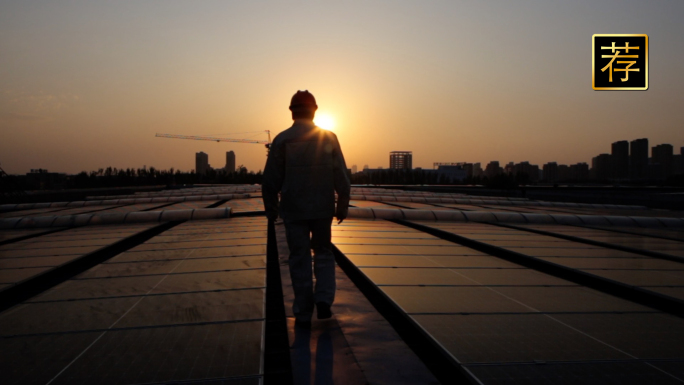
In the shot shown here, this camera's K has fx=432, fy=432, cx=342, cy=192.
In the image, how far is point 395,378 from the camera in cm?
305

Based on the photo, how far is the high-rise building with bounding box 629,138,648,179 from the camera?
538 ft

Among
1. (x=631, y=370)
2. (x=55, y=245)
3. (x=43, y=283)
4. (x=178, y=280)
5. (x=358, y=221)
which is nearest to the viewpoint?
(x=631, y=370)

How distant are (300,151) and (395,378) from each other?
2.26 m

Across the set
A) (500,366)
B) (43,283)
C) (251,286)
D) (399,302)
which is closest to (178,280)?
(251,286)

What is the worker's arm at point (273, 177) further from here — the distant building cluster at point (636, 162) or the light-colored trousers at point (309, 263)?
the distant building cluster at point (636, 162)

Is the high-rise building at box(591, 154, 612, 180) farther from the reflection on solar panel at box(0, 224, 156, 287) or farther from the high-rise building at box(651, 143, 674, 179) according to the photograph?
the reflection on solar panel at box(0, 224, 156, 287)

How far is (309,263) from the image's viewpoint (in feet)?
14.0

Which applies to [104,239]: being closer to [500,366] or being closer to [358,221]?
[358,221]

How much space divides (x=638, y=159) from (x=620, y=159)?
5.97m

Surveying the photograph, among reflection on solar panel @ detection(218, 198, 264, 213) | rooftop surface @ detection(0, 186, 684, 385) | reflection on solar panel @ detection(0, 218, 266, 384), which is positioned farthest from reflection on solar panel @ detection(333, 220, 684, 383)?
reflection on solar panel @ detection(218, 198, 264, 213)

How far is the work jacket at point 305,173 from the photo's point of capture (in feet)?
13.9

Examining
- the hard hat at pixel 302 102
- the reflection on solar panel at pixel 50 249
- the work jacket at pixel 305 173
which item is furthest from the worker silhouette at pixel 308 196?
the reflection on solar panel at pixel 50 249

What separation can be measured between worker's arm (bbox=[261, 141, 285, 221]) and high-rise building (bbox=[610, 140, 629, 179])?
19317 centimetres

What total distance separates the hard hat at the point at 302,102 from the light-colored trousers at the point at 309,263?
1.16 metres
